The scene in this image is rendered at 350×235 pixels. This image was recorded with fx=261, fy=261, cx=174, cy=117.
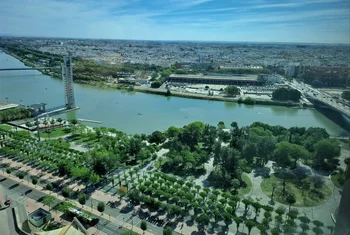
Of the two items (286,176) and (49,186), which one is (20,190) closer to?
(49,186)

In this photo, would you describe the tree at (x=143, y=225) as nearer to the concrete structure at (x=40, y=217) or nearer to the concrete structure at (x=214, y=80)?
the concrete structure at (x=40, y=217)

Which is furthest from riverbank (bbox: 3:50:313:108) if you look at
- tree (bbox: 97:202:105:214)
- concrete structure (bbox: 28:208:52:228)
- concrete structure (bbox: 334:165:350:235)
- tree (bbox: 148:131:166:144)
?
concrete structure (bbox: 334:165:350:235)

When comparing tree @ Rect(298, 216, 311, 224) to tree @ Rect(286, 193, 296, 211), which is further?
tree @ Rect(286, 193, 296, 211)

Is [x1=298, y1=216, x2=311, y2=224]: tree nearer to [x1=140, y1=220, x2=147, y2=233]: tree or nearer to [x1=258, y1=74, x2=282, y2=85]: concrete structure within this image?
[x1=140, y1=220, x2=147, y2=233]: tree

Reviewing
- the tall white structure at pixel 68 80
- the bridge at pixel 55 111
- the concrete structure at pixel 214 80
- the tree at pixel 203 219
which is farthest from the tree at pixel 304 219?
the concrete structure at pixel 214 80

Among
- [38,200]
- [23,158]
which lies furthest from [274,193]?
[23,158]

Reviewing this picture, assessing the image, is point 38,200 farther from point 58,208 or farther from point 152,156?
point 152,156
